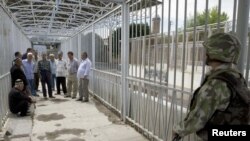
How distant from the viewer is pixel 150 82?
4.37 metres

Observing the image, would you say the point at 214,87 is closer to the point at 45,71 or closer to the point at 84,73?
the point at 84,73

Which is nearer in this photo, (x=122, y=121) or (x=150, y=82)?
(x=150, y=82)

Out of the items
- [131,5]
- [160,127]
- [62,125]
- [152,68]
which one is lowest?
[62,125]

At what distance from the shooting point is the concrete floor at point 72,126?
4664mm

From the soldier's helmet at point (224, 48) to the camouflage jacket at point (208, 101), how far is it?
0.07 m

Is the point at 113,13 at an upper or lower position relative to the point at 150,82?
upper

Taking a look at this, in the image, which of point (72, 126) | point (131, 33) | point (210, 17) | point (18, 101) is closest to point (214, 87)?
point (210, 17)

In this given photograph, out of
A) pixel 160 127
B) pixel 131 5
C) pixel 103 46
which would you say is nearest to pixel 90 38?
pixel 103 46

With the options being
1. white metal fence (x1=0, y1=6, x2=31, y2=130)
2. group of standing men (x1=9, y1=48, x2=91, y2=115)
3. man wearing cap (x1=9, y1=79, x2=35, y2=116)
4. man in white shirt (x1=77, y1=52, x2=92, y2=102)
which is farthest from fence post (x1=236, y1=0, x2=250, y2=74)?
man in white shirt (x1=77, y1=52, x2=92, y2=102)

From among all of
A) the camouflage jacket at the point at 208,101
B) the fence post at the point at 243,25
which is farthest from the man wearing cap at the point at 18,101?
the fence post at the point at 243,25

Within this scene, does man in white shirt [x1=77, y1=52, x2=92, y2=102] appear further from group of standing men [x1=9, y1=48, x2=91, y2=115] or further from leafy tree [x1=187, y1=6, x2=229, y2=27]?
leafy tree [x1=187, y1=6, x2=229, y2=27]

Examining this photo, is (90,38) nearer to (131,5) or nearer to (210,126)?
(131,5)

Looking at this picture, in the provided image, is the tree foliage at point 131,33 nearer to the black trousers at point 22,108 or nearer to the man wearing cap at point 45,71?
the black trousers at point 22,108

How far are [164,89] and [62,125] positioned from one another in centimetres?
277
